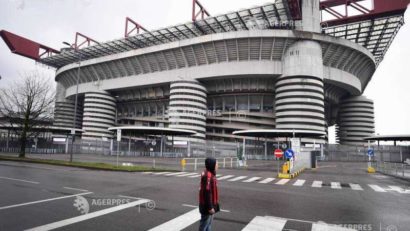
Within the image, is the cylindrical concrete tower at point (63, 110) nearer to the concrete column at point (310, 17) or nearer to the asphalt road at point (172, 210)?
the concrete column at point (310, 17)

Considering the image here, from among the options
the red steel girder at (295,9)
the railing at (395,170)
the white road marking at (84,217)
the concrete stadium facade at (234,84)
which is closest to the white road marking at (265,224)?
the white road marking at (84,217)

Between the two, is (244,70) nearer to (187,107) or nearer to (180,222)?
(187,107)

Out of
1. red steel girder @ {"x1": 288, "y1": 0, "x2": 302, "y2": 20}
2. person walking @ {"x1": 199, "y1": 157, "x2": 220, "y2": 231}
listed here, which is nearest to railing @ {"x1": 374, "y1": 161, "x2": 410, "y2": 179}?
person walking @ {"x1": 199, "y1": 157, "x2": 220, "y2": 231}

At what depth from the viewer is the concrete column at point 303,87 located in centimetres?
6122

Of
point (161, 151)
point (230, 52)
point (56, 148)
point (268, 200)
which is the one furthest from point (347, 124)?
point (268, 200)

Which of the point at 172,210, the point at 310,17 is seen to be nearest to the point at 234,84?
the point at 310,17

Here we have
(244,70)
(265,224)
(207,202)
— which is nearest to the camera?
(207,202)

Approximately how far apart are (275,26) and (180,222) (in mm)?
63852

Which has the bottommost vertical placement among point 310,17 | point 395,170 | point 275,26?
point 395,170

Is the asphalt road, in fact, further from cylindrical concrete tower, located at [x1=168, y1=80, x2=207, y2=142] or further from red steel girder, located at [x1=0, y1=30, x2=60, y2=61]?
red steel girder, located at [x1=0, y1=30, x2=60, y2=61]

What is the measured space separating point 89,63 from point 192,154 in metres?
48.7

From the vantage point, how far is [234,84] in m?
74.5

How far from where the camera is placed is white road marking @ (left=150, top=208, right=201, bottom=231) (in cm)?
607

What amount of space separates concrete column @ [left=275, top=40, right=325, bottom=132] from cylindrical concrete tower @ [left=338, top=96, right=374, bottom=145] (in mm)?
25715
